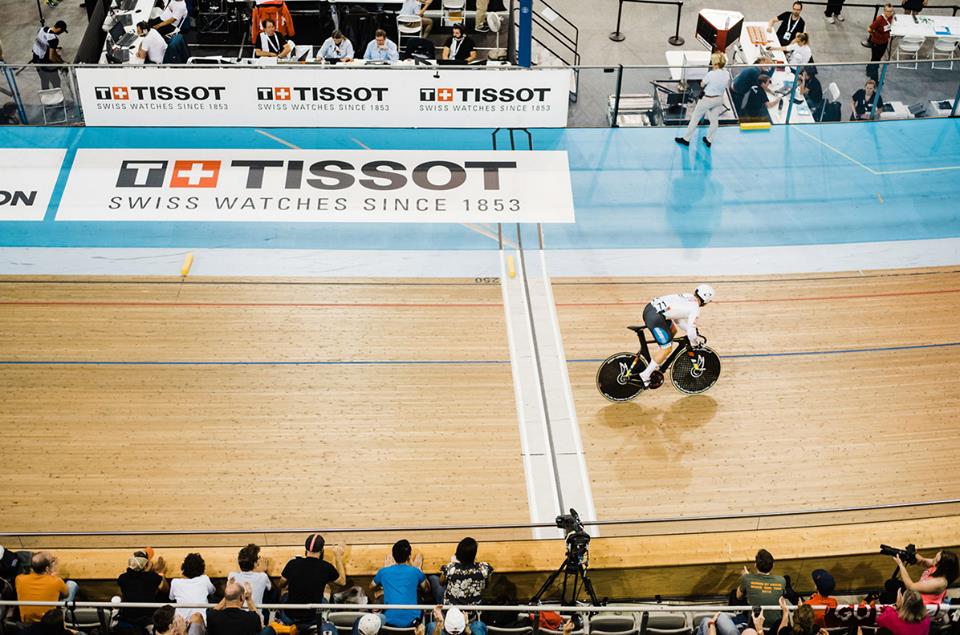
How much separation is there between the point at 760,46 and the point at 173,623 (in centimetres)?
1241

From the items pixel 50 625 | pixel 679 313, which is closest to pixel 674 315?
pixel 679 313

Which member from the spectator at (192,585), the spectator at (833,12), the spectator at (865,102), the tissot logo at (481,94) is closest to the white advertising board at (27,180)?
the tissot logo at (481,94)

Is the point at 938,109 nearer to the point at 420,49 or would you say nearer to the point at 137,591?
the point at 420,49

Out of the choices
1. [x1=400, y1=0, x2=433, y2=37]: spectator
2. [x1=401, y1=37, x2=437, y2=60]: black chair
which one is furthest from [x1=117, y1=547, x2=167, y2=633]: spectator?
[x1=400, y1=0, x2=433, y2=37]: spectator

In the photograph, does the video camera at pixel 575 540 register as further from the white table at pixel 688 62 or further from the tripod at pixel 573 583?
the white table at pixel 688 62

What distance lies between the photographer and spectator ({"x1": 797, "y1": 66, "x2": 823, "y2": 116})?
1432cm

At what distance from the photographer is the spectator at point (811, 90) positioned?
14320 mm

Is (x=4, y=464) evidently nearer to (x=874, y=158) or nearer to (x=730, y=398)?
(x=730, y=398)

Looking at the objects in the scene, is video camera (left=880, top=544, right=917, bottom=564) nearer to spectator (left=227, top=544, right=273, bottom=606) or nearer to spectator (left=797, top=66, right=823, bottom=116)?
spectator (left=227, top=544, right=273, bottom=606)

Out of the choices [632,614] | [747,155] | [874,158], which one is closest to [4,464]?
[632,614]

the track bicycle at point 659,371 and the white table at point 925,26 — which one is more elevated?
the white table at point 925,26

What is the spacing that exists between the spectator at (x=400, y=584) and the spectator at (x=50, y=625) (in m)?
2.32

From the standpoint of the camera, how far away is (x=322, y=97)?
46.6 feet

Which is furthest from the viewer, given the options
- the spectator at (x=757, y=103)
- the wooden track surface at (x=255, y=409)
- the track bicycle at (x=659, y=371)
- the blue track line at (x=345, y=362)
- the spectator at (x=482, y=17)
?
the spectator at (x=482, y=17)
